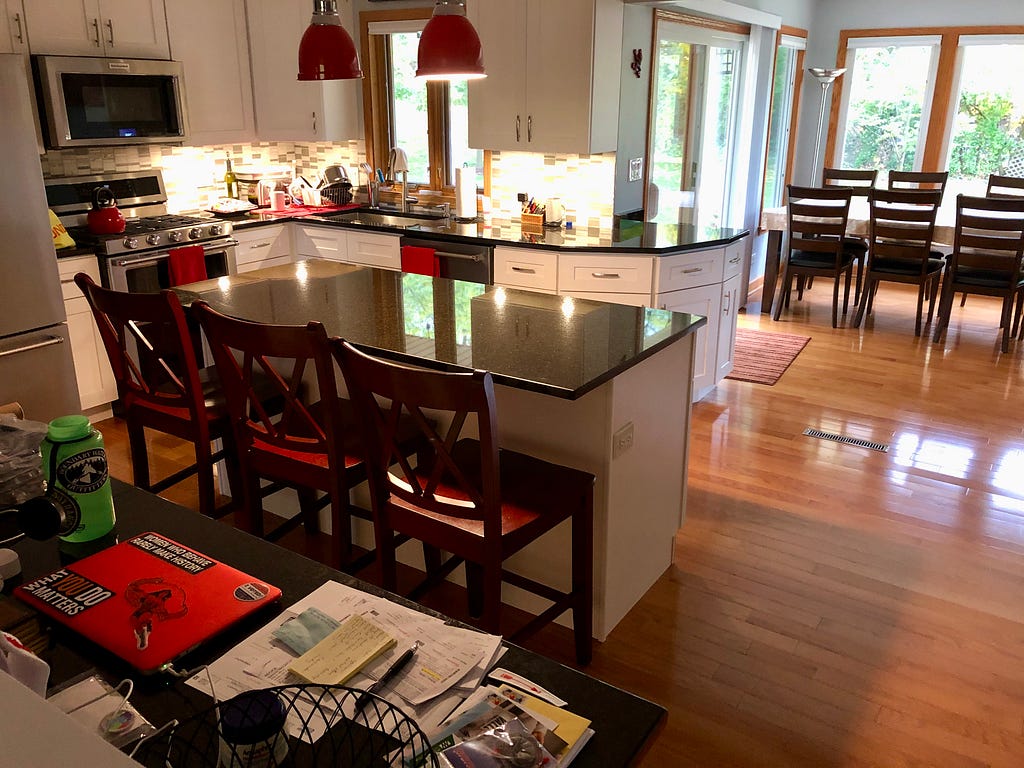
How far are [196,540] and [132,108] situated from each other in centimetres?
381

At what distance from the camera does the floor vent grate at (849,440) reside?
4055 millimetres

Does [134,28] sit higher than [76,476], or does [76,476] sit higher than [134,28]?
[134,28]

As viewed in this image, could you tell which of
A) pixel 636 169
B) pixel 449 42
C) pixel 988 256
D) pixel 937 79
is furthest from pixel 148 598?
pixel 937 79

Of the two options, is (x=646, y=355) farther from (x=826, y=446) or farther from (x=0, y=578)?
(x=826, y=446)

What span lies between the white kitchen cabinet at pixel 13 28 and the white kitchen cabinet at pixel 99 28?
35mm

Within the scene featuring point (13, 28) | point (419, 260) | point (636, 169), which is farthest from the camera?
point (636, 169)

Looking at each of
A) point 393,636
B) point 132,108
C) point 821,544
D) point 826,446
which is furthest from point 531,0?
point 393,636

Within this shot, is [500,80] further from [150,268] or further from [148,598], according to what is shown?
[148,598]

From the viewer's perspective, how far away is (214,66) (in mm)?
4879

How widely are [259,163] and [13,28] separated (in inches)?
76.1

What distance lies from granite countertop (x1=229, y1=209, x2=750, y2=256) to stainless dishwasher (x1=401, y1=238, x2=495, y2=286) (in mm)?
37

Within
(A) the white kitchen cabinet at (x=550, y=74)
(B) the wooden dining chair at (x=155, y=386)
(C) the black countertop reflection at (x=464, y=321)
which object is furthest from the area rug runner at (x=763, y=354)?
(B) the wooden dining chair at (x=155, y=386)

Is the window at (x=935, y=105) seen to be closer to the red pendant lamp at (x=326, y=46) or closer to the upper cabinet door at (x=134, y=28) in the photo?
the upper cabinet door at (x=134, y=28)

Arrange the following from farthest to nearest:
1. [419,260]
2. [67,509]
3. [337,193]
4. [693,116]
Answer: [693,116] → [337,193] → [419,260] → [67,509]
